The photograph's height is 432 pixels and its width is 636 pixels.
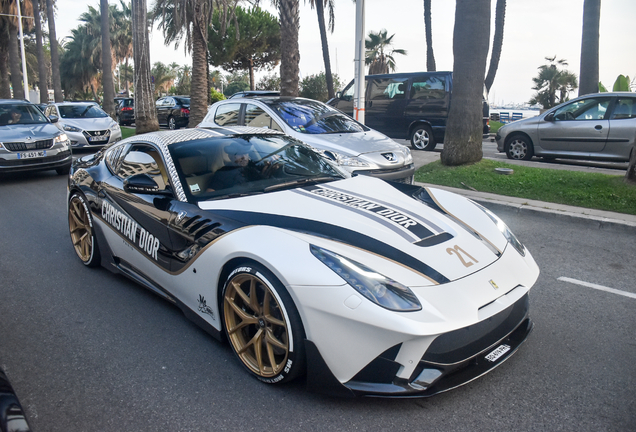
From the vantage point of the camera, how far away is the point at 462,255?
2912 mm

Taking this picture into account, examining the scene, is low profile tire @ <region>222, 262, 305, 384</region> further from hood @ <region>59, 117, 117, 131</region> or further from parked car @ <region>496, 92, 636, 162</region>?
hood @ <region>59, 117, 117, 131</region>

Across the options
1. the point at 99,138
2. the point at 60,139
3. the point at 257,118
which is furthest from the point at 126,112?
the point at 257,118

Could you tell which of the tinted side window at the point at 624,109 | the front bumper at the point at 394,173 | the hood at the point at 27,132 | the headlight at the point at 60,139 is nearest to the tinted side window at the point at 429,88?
the tinted side window at the point at 624,109

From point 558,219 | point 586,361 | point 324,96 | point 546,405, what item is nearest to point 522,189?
point 558,219

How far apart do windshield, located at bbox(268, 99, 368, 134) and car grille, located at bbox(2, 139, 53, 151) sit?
190 inches

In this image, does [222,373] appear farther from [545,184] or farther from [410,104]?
[410,104]

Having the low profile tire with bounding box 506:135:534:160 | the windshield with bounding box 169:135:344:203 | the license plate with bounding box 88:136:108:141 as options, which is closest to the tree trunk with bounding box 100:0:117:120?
the license plate with bounding box 88:136:108:141

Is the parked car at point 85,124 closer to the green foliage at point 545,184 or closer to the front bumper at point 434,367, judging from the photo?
the green foliage at point 545,184

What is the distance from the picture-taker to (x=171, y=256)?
11.5 ft

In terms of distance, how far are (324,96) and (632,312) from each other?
28.7 metres

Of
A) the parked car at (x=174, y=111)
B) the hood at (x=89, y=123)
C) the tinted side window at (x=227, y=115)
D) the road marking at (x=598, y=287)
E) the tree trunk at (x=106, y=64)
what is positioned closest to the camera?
the road marking at (x=598, y=287)

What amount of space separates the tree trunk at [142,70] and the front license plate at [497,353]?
1655 centimetres

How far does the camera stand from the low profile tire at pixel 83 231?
4.73 meters

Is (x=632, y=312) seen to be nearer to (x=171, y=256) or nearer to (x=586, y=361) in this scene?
(x=586, y=361)
